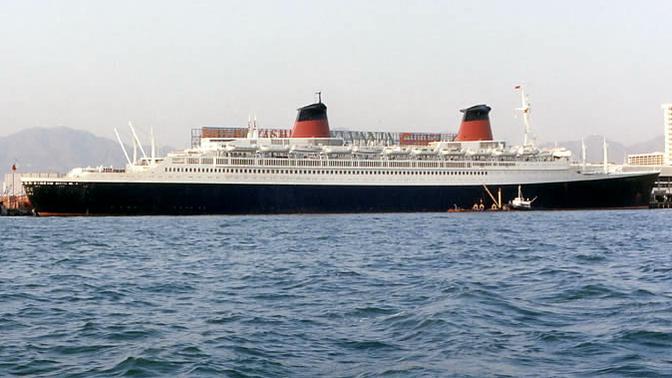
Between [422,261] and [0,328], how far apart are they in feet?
38.8

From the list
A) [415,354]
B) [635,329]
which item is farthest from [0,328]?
[635,329]

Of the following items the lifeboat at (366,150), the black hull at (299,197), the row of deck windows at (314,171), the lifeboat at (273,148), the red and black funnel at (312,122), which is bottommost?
the black hull at (299,197)

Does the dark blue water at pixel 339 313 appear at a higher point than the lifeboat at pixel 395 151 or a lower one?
lower

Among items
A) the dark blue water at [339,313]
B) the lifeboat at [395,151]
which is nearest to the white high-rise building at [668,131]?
the lifeboat at [395,151]

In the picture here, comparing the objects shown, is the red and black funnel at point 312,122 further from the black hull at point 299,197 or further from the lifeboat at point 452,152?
the lifeboat at point 452,152

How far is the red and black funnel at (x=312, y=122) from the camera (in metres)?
76.1

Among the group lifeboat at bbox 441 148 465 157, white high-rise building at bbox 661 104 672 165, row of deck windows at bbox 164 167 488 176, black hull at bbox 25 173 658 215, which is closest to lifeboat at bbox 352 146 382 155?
row of deck windows at bbox 164 167 488 176

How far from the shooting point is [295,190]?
6975cm

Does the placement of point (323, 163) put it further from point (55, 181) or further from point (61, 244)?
point (61, 244)

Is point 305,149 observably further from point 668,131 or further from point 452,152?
point 668,131

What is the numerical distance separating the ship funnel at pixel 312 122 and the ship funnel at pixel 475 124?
47.7 feet

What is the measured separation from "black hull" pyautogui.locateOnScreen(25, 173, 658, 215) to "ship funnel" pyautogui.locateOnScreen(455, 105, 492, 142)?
698 cm

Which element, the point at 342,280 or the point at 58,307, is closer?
the point at 58,307

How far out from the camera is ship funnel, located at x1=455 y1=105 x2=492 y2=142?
8194 centimetres
